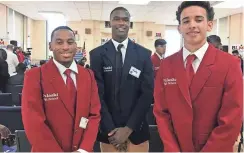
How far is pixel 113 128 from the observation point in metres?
2.11

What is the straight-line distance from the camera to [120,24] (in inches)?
88.4

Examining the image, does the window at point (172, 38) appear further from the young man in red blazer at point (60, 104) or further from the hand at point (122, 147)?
the young man in red blazer at point (60, 104)

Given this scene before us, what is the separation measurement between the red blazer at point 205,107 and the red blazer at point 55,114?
0.44 m

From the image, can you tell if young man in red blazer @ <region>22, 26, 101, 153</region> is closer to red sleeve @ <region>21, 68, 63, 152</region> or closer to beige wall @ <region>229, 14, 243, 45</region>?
A: red sleeve @ <region>21, 68, 63, 152</region>

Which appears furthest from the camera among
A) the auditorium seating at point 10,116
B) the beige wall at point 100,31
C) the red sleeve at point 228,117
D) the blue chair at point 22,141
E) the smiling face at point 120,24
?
the beige wall at point 100,31

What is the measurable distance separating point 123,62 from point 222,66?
77 centimetres

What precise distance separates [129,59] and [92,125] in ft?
1.92

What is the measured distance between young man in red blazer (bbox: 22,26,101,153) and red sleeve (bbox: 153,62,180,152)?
394 mm

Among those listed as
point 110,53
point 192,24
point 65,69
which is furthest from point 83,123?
point 192,24

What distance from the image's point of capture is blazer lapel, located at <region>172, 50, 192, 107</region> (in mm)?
1613

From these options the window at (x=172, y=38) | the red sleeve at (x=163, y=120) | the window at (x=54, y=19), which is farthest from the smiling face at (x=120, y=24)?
the window at (x=172, y=38)

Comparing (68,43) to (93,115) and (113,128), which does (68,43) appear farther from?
(113,128)

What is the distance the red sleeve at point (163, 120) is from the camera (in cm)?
163

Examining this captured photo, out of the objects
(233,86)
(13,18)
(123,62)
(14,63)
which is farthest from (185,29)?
(13,18)
